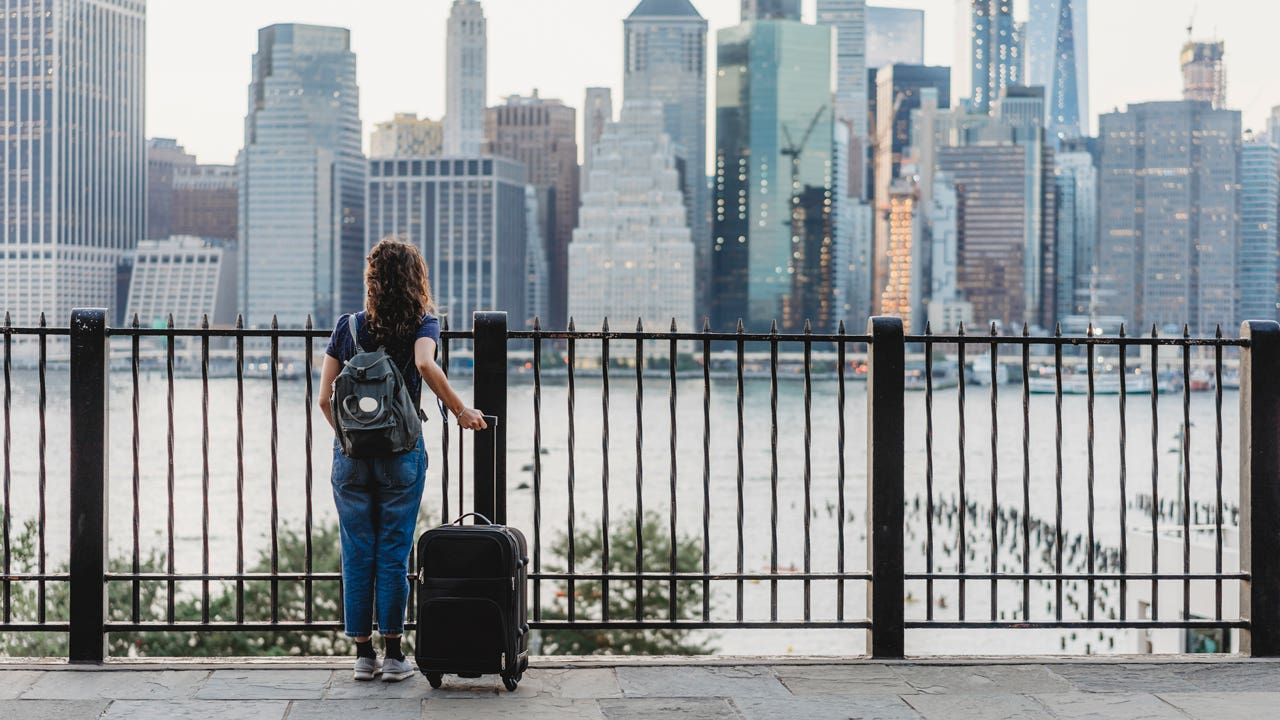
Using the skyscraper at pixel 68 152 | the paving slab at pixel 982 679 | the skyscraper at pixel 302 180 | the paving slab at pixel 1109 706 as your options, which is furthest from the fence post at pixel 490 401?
the skyscraper at pixel 302 180

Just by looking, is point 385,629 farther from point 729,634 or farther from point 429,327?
point 729,634

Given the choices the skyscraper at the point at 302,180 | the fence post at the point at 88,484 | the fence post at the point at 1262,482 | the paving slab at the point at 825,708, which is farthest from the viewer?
the skyscraper at the point at 302,180

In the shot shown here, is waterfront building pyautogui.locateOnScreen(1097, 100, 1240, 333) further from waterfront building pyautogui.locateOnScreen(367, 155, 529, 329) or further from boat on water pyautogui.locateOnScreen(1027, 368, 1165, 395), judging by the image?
waterfront building pyautogui.locateOnScreen(367, 155, 529, 329)

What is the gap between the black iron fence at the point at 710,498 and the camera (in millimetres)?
4828

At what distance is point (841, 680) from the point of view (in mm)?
4668

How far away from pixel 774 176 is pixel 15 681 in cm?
17282

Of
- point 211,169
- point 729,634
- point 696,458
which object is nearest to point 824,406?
point 696,458

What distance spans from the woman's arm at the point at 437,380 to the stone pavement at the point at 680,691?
3.05 ft

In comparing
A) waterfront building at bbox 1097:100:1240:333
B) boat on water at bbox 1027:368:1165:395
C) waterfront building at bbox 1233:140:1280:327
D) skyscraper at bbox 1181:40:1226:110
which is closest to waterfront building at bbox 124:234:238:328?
boat on water at bbox 1027:368:1165:395

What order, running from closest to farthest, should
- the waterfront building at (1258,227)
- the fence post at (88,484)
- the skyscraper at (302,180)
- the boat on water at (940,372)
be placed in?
the fence post at (88,484) → the boat on water at (940,372) → the skyscraper at (302,180) → the waterfront building at (1258,227)

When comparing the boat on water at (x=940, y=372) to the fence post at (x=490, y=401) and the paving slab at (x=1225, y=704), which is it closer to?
the paving slab at (x=1225, y=704)

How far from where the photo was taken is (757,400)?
331 feet

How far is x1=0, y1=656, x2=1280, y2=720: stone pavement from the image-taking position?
164 inches

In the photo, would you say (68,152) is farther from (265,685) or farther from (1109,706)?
(1109,706)
